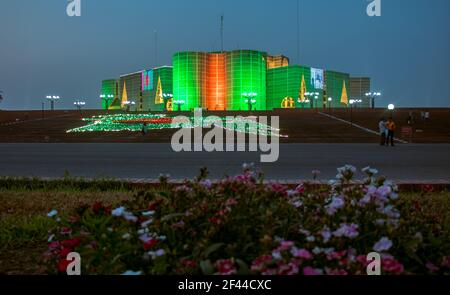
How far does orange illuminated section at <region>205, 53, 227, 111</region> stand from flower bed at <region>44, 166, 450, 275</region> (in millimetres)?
126761

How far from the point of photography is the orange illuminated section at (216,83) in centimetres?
13062

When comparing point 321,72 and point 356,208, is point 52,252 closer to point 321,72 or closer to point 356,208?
point 356,208

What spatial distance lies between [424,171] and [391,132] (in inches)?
547

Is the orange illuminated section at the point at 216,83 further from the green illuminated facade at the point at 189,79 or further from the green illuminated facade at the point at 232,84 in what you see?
the green illuminated facade at the point at 189,79

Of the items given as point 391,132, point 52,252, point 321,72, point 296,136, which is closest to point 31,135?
point 296,136

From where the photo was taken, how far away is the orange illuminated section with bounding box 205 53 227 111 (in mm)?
130625

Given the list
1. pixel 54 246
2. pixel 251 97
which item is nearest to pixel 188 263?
pixel 54 246

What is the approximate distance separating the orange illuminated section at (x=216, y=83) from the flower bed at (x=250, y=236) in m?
127

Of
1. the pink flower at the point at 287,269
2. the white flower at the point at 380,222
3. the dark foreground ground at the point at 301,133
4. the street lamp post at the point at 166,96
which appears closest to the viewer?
the pink flower at the point at 287,269

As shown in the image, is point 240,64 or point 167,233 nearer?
point 167,233

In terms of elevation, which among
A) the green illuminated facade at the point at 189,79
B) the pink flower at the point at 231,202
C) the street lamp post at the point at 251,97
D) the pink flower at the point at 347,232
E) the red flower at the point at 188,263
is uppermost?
the green illuminated facade at the point at 189,79

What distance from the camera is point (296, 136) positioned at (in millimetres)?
33094

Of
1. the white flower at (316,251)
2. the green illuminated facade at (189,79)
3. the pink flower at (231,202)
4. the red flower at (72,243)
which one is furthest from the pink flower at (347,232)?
the green illuminated facade at (189,79)
